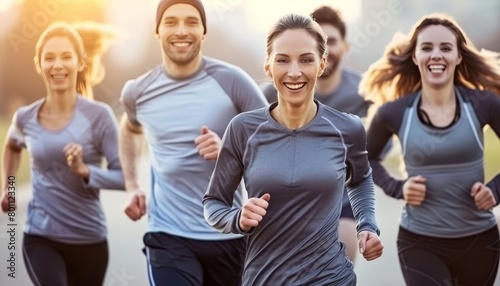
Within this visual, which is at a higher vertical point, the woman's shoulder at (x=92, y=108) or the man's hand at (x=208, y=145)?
the woman's shoulder at (x=92, y=108)

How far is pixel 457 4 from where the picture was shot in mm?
7234

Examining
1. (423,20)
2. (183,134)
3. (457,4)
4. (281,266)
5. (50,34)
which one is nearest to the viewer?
(281,266)

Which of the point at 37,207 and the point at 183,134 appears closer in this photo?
the point at 183,134

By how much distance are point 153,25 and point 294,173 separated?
2.99m

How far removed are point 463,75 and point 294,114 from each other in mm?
1718

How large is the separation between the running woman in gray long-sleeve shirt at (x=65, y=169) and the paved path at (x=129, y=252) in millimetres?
904

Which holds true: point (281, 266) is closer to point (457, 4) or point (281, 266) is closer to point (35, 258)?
point (35, 258)

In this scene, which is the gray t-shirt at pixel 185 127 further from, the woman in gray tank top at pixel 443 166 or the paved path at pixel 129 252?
the paved path at pixel 129 252

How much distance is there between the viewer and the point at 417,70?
17.0ft

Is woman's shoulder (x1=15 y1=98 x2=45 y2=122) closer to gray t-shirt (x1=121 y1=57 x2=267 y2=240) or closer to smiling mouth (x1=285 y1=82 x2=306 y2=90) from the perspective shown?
gray t-shirt (x1=121 y1=57 x2=267 y2=240)

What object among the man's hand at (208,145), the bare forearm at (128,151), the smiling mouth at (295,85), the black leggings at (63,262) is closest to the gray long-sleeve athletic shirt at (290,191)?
the smiling mouth at (295,85)

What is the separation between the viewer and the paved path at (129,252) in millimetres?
6770

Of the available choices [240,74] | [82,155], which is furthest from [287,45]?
[82,155]

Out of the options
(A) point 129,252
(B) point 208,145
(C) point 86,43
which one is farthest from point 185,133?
(A) point 129,252
